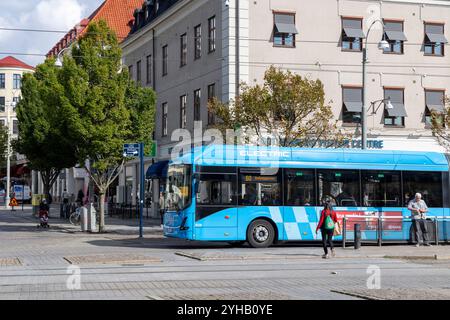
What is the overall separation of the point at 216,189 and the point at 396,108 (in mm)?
16615

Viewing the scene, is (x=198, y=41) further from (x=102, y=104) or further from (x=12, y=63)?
(x=12, y=63)

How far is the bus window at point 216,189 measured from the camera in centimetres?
2186

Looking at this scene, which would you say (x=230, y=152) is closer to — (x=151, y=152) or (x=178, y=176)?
(x=178, y=176)

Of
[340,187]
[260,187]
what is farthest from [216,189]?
[340,187]

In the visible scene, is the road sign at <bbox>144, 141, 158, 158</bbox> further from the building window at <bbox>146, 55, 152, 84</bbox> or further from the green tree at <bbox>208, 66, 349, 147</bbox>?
the building window at <bbox>146, 55, 152, 84</bbox>

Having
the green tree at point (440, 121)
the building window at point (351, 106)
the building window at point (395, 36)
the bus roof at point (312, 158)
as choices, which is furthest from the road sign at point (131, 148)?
the building window at point (395, 36)

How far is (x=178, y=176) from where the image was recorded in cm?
2238

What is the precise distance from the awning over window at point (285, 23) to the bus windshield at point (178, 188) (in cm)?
1350

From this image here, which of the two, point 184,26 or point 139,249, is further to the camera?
point 184,26

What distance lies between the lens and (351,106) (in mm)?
34719

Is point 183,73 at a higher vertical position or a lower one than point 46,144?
higher

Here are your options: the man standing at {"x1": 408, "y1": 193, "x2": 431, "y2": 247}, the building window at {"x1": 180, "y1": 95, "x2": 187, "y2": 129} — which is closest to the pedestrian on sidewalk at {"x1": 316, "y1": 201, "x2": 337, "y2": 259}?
the man standing at {"x1": 408, "y1": 193, "x2": 431, "y2": 247}
